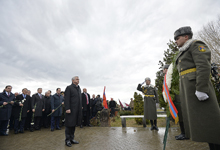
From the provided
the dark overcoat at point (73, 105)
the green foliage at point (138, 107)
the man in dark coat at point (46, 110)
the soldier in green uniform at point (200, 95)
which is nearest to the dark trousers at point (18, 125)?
the man in dark coat at point (46, 110)

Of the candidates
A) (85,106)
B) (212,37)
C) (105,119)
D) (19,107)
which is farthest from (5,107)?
(212,37)

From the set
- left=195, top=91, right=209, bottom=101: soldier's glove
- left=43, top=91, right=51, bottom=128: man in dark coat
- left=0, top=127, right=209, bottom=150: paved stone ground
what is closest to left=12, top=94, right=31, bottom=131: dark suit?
left=43, top=91, right=51, bottom=128: man in dark coat

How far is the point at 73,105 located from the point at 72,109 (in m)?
0.14

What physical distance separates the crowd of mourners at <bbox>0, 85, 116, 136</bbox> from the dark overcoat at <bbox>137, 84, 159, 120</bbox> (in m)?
4.16

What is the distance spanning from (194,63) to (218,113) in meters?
0.86

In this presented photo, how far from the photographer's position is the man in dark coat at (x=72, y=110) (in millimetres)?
4684

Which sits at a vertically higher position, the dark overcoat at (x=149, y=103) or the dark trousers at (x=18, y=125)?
the dark overcoat at (x=149, y=103)

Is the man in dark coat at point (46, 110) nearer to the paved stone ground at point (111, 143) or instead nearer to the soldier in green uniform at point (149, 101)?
the paved stone ground at point (111, 143)

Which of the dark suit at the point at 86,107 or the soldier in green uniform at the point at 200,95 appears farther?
the dark suit at the point at 86,107

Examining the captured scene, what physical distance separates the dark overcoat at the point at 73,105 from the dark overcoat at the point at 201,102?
3.67m

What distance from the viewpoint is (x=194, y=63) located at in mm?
2367

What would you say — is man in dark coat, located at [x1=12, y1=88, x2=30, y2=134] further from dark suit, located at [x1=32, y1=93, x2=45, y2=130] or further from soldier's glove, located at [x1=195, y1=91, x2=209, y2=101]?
soldier's glove, located at [x1=195, y1=91, x2=209, y2=101]

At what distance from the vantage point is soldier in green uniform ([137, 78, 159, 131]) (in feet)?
21.5

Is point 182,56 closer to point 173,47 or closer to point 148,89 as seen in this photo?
point 148,89
